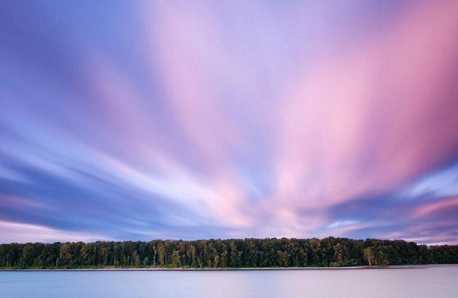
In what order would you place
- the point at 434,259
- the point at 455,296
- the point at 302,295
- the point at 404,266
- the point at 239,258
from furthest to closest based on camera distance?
the point at 434,259
the point at 404,266
the point at 239,258
the point at 302,295
the point at 455,296

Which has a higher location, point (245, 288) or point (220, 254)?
point (220, 254)

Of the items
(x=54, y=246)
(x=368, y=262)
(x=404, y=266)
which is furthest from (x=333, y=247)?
(x=54, y=246)

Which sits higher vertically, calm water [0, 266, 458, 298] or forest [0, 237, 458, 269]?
forest [0, 237, 458, 269]

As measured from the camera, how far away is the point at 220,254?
533ft

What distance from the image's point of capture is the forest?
6422 inches

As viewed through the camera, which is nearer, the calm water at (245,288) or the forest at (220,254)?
the calm water at (245,288)

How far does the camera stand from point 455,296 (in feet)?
175

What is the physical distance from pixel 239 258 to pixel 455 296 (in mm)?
111530

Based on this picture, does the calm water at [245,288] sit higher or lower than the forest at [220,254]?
lower

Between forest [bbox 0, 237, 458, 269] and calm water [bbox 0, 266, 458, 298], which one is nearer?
calm water [bbox 0, 266, 458, 298]

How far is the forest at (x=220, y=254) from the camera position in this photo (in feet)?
535

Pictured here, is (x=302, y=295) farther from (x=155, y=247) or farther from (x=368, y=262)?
(x=155, y=247)

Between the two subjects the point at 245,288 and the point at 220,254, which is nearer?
the point at 245,288

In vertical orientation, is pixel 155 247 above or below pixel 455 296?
above
